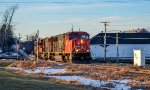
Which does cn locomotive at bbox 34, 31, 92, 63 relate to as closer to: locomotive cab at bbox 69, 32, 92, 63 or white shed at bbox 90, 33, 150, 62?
locomotive cab at bbox 69, 32, 92, 63

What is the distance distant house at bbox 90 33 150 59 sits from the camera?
10581 cm

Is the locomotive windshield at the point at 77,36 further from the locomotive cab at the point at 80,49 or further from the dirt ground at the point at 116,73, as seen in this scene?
the dirt ground at the point at 116,73

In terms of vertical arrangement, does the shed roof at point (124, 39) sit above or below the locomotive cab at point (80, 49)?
above

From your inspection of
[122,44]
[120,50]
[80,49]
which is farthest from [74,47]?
[122,44]

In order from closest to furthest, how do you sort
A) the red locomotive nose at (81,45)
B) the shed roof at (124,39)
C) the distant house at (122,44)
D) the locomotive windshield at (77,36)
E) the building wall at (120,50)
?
the red locomotive nose at (81,45), the locomotive windshield at (77,36), the building wall at (120,50), the distant house at (122,44), the shed roof at (124,39)

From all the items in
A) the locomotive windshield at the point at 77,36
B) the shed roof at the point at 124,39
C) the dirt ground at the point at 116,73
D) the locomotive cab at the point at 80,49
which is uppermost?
the shed roof at the point at 124,39

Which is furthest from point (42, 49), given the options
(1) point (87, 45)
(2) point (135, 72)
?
(2) point (135, 72)

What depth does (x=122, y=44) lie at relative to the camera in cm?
10800

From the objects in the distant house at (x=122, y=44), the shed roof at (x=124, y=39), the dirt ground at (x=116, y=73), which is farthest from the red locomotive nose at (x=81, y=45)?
the shed roof at (x=124, y=39)

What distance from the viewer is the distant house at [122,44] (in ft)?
347

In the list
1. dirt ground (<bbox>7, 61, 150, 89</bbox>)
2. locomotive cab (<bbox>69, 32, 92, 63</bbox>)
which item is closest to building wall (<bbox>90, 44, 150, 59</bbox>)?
locomotive cab (<bbox>69, 32, 92, 63</bbox>)

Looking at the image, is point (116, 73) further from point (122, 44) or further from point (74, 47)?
point (122, 44)

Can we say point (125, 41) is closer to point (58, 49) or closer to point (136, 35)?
A: point (136, 35)

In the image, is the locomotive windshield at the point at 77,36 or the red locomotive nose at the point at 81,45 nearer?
the red locomotive nose at the point at 81,45
